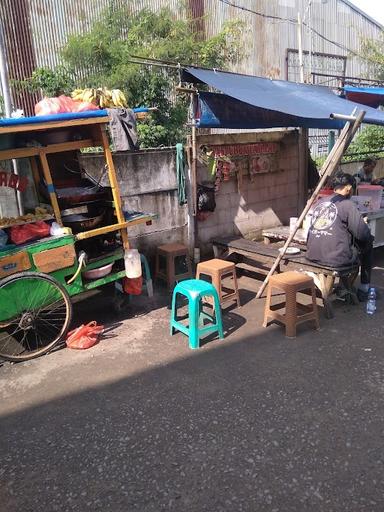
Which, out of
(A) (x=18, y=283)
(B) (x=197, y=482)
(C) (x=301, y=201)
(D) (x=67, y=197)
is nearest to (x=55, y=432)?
(B) (x=197, y=482)

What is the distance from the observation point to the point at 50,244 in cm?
447

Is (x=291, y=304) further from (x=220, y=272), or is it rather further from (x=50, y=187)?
(x=50, y=187)

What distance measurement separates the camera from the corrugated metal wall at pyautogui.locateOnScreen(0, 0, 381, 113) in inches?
482

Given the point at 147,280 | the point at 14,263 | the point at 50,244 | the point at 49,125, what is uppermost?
the point at 49,125

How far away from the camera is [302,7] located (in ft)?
64.6

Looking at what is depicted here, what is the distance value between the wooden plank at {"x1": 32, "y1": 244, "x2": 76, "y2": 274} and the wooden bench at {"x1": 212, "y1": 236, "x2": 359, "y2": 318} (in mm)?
2661

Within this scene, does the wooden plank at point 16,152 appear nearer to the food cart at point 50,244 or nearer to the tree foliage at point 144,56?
the food cart at point 50,244

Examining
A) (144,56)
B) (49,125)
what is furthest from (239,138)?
(144,56)

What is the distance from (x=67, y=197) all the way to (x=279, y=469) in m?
3.60

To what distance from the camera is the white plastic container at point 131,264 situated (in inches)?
201

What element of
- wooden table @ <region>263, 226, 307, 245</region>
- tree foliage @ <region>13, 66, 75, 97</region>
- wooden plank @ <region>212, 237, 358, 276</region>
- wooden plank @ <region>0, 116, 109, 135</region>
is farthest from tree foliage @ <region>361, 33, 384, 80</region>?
wooden plank @ <region>0, 116, 109, 135</region>

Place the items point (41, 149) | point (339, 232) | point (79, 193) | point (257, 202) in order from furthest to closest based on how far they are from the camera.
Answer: point (257, 202)
point (79, 193)
point (339, 232)
point (41, 149)

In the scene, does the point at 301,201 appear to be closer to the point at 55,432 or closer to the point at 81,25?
the point at 55,432

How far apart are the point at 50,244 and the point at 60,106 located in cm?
140
